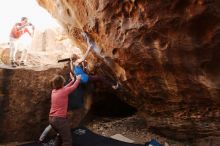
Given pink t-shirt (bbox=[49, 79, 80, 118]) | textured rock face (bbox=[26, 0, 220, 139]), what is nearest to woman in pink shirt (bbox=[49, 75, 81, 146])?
pink t-shirt (bbox=[49, 79, 80, 118])

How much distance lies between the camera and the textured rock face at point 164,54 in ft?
16.2

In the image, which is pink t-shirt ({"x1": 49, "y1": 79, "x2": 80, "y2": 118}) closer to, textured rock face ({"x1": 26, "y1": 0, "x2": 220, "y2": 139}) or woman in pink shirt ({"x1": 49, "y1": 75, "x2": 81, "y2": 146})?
woman in pink shirt ({"x1": 49, "y1": 75, "x2": 81, "y2": 146})

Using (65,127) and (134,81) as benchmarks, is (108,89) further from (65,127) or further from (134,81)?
(65,127)

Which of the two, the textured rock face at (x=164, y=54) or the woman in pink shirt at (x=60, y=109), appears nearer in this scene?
the textured rock face at (x=164, y=54)

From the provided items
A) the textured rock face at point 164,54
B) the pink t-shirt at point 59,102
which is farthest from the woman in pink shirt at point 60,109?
the textured rock face at point 164,54

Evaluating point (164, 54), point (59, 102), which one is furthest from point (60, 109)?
point (164, 54)

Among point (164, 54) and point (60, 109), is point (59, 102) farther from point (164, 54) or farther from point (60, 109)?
point (164, 54)

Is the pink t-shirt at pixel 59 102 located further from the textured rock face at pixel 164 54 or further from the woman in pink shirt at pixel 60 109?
the textured rock face at pixel 164 54

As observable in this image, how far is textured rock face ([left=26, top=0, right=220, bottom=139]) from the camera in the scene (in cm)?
495

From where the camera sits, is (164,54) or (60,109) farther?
(60,109)

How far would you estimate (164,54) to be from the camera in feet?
17.8

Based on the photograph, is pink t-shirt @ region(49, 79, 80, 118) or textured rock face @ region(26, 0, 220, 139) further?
pink t-shirt @ region(49, 79, 80, 118)

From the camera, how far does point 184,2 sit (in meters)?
4.79

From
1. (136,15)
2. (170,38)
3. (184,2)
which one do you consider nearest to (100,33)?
(136,15)
